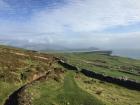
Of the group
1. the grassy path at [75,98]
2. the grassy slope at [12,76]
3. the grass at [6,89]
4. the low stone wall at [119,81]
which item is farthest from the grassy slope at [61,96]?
the low stone wall at [119,81]

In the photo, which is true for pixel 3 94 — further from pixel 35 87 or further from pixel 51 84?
pixel 51 84

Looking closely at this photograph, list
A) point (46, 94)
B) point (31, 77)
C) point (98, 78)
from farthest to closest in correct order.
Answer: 1. point (98, 78)
2. point (31, 77)
3. point (46, 94)

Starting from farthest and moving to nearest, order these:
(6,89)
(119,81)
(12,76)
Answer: (119,81) < (12,76) < (6,89)

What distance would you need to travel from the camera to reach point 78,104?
170 feet

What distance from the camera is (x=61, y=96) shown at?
180 ft

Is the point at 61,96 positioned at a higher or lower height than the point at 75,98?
higher

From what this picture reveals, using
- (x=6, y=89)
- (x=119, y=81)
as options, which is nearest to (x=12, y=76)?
(x=6, y=89)

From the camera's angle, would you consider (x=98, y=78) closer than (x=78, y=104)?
No

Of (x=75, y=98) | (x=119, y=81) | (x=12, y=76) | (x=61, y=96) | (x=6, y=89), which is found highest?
(x=12, y=76)

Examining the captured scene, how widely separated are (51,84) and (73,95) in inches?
320

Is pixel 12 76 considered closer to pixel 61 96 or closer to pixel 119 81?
pixel 61 96

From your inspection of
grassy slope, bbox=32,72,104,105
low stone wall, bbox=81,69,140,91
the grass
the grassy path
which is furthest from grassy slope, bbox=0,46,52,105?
low stone wall, bbox=81,69,140,91

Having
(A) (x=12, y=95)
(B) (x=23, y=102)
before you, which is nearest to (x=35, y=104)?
(B) (x=23, y=102)

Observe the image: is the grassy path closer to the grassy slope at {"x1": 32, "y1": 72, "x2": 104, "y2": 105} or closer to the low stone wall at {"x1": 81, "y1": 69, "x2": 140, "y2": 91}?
the grassy slope at {"x1": 32, "y1": 72, "x2": 104, "y2": 105}
